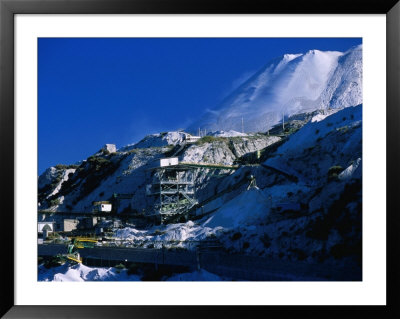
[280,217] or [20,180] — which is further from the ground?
[20,180]

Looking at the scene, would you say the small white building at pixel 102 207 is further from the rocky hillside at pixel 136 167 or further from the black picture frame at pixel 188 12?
the black picture frame at pixel 188 12

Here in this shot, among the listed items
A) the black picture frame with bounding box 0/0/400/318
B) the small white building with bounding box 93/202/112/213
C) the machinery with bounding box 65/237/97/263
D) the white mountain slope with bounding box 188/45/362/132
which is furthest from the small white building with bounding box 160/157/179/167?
the black picture frame with bounding box 0/0/400/318

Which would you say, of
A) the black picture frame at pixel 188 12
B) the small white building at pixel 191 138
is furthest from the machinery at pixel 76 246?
the small white building at pixel 191 138

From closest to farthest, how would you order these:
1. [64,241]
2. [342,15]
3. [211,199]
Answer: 1. [342,15]
2. [64,241]
3. [211,199]

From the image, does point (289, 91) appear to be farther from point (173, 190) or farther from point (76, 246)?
point (76, 246)

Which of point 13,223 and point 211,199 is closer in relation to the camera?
point 13,223

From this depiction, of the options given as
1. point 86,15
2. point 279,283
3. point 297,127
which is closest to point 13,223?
point 86,15

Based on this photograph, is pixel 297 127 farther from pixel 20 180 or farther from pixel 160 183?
pixel 20 180
